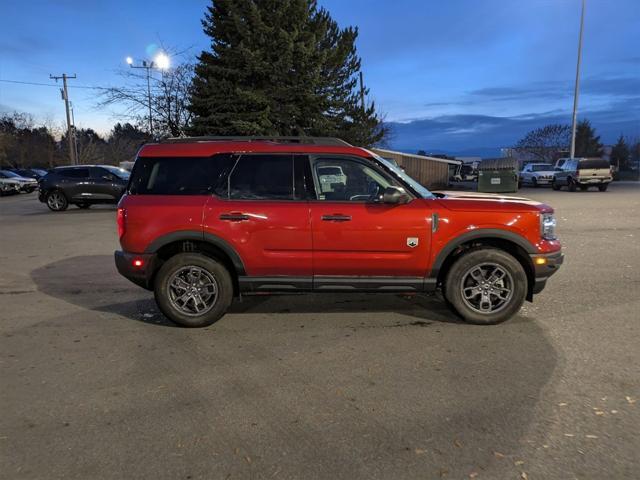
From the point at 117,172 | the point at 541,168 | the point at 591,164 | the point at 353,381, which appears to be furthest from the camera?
the point at 541,168

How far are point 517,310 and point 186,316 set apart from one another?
3.42m

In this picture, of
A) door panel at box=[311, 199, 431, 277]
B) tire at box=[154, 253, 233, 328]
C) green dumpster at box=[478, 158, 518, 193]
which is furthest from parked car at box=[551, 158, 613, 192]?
tire at box=[154, 253, 233, 328]

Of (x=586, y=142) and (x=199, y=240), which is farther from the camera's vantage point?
(x=586, y=142)

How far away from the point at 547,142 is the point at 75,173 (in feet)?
220

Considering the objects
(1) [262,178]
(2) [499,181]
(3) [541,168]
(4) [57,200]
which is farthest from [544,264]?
(3) [541,168]

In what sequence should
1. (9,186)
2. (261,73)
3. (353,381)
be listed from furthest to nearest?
(9,186)
(261,73)
(353,381)

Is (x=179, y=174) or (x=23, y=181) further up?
(x=179, y=174)

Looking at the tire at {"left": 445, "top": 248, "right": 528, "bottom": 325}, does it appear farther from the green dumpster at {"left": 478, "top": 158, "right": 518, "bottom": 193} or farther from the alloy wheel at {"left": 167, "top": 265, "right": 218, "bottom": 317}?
the green dumpster at {"left": 478, "top": 158, "right": 518, "bottom": 193}

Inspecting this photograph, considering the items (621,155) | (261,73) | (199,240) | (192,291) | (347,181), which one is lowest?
(192,291)

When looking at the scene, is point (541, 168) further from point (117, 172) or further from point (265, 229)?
point (265, 229)

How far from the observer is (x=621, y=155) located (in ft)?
229

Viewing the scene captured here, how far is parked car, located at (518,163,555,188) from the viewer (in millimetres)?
32281

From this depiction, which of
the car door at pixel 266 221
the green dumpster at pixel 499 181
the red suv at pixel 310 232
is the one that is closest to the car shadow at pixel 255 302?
the red suv at pixel 310 232

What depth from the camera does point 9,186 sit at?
30.9 m
